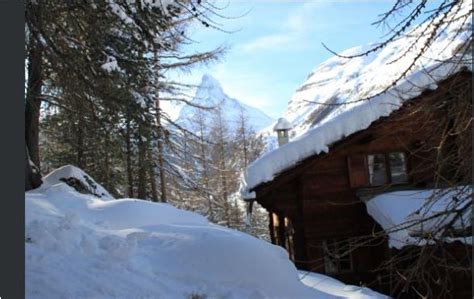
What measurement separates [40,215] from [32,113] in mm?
6069

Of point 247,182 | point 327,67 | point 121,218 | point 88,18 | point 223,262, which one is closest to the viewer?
point 223,262

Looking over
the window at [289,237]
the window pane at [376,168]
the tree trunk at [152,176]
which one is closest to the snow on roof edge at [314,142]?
the window pane at [376,168]

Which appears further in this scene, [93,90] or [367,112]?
[367,112]

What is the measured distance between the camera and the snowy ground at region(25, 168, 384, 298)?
17.1 feet

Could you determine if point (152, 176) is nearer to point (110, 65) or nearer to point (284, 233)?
point (284, 233)

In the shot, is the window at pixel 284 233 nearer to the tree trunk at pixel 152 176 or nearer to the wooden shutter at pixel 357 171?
the wooden shutter at pixel 357 171

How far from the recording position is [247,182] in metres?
13.9

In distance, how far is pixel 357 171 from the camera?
1466 cm

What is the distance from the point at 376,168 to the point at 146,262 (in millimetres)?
10054

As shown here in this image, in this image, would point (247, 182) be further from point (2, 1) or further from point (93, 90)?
point (2, 1)

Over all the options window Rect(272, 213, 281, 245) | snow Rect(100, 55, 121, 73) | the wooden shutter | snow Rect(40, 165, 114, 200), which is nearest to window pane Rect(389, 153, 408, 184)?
the wooden shutter

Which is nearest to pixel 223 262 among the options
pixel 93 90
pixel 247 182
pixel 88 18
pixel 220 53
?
pixel 93 90

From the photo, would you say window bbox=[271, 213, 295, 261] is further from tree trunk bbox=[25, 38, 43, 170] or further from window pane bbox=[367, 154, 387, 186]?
tree trunk bbox=[25, 38, 43, 170]

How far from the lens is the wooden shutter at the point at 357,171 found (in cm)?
1464
